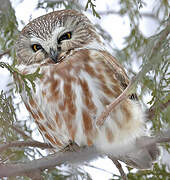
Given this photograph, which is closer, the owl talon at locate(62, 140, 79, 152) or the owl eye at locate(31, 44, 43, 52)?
the owl talon at locate(62, 140, 79, 152)

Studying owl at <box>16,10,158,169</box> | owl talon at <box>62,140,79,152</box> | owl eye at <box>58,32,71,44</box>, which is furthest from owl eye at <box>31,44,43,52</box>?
owl talon at <box>62,140,79,152</box>

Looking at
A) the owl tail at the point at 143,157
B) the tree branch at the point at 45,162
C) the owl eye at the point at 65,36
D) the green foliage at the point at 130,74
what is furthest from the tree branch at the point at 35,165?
the owl eye at the point at 65,36

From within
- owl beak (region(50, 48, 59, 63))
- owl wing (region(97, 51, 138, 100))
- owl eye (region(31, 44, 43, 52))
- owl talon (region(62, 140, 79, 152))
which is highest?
owl eye (region(31, 44, 43, 52))

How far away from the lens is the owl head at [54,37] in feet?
12.1

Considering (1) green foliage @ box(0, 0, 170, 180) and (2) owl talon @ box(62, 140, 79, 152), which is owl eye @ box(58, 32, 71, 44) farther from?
(2) owl talon @ box(62, 140, 79, 152)

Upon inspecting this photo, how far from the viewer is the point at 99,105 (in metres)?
3.37

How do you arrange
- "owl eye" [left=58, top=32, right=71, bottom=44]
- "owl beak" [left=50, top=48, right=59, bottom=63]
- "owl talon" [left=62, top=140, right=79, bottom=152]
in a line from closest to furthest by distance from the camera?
1. "owl talon" [left=62, top=140, right=79, bottom=152]
2. "owl beak" [left=50, top=48, right=59, bottom=63]
3. "owl eye" [left=58, top=32, right=71, bottom=44]

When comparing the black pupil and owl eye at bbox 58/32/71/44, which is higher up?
owl eye at bbox 58/32/71/44

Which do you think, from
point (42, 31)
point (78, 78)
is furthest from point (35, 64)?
point (78, 78)

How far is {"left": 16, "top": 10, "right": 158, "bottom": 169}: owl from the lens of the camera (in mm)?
3369

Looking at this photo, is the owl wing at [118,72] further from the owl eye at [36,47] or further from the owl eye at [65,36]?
the owl eye at [36,47]

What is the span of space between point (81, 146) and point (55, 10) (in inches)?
62.8

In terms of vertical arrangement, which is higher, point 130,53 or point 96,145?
point 130,53

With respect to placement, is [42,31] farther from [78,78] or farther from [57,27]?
[78,78]
